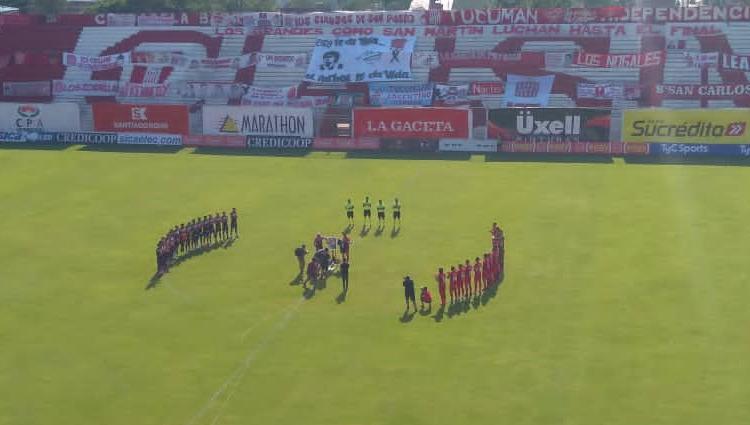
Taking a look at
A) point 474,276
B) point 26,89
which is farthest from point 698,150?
point 26,89

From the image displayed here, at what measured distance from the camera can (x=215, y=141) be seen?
5709 cm

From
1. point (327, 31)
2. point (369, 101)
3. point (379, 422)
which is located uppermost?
point (327, 31)

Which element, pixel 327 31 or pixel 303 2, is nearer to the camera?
pixel 327 31

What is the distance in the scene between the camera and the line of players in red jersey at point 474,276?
28.2m

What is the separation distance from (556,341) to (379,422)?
6.32 metres

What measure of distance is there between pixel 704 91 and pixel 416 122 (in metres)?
17.9

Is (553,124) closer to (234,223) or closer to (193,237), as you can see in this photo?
(234,223)

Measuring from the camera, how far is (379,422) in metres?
20.9

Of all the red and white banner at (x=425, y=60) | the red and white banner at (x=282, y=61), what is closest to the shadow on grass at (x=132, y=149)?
the red and white banner at (x=282, y=61)

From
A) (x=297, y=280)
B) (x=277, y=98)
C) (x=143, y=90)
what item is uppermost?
(x=143, y=90)

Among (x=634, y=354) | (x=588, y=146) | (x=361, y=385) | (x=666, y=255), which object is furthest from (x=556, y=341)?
(x=588, y=146)

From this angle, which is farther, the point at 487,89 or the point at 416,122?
the point at 487,89

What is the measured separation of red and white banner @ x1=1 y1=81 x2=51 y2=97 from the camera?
6825cm

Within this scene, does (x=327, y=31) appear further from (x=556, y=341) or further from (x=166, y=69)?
(x=556, y=341)
